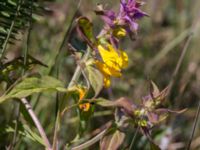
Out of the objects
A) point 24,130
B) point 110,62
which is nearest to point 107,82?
point 110,62

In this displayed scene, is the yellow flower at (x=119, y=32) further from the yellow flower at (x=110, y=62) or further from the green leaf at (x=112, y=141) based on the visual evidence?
the green leaf at (x=112, y=141)

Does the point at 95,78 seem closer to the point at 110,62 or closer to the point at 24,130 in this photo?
the point at 110,62

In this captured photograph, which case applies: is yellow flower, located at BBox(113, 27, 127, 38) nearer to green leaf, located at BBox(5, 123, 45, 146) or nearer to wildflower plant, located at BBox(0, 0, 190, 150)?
wildflower plant, located at BBox(0, 0, 190, 150)

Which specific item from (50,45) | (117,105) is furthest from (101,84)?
(50,45)

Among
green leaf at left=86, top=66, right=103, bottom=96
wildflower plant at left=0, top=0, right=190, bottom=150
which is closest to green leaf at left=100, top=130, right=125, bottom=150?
wildflower plant at left=0, top=0, right=190, bottom=150

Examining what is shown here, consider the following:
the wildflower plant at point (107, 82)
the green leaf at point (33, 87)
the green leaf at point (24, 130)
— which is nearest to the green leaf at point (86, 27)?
the wildflower plant at point (107, 82)

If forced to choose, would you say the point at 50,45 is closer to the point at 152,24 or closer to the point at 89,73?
the point at 152,24
